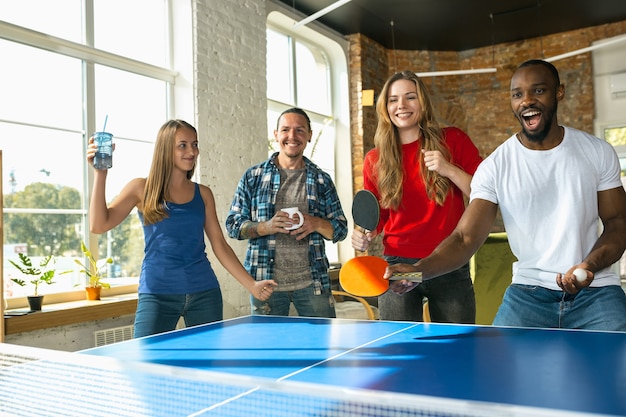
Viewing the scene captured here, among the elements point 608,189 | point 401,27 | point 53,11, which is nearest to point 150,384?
point 608,189

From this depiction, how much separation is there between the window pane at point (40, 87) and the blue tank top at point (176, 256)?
2093 mm

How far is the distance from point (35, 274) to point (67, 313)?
0.34 m

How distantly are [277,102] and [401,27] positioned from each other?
262cm

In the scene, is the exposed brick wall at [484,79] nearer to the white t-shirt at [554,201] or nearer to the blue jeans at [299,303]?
the blue jeans at [299,303]

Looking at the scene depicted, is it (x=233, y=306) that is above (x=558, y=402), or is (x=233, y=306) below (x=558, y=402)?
below

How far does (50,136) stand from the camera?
4605 mm

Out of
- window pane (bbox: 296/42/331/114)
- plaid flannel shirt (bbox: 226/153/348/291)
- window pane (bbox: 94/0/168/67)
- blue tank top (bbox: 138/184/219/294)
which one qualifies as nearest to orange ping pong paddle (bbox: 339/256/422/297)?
blue tank top (bbox: 138/184/219/294)

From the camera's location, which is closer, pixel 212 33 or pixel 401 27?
pixel 212 33

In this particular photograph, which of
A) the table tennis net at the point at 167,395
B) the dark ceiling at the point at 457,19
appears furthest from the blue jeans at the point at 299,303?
the dark ceiling at the point at 457,19

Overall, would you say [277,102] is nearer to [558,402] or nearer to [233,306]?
[233,306]

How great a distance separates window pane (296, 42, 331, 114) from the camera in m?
8.17

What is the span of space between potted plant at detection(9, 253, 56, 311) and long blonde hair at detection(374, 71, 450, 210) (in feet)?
8.56

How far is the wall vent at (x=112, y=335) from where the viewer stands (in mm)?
4605

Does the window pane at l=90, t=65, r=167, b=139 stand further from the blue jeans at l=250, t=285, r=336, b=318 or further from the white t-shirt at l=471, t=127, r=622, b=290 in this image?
the white t-shirt at l=471, t=127, r=622, b=290
